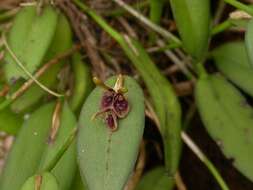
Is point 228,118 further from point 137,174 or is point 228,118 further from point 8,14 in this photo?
point 8,14

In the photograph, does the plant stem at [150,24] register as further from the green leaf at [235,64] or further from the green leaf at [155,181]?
the green leaf at [155,181]

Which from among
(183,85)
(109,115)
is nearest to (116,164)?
(109,115)

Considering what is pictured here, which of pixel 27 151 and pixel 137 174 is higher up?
pixel 27 151

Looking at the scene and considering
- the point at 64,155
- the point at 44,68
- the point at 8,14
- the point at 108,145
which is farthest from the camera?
the point at 8,14

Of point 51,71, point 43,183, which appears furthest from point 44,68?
point 43,183

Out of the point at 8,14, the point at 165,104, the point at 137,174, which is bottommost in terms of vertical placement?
the point at 137,174

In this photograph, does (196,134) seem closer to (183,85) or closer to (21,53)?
(183,85)
